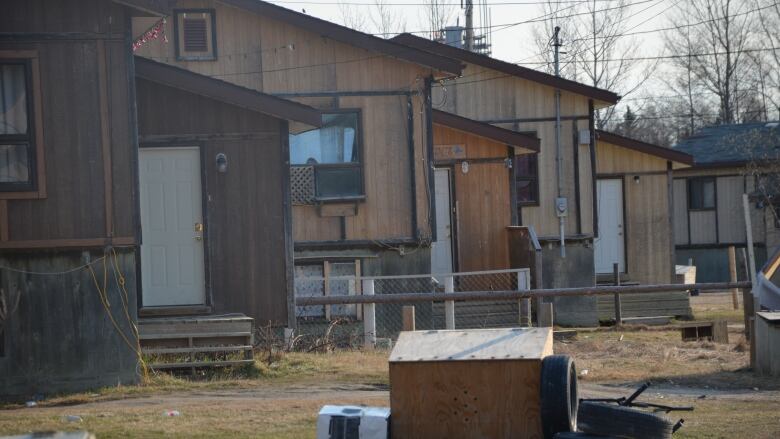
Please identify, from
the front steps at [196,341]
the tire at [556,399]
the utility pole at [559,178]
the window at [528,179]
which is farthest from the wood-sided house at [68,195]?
the utility pole at [559,178]

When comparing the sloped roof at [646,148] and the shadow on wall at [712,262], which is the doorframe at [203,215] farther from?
the shadow on wall at [712,262]

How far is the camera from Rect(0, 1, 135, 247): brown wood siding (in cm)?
1262

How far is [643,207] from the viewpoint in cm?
2839

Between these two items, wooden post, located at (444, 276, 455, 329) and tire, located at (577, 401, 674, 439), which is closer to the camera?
tire, located at (577, 401, 674, 439)

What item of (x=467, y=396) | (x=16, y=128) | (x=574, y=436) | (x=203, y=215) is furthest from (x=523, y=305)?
(x=574, y=436)

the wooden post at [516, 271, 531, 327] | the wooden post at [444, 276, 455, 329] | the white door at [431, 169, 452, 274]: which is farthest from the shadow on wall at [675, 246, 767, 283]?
the wooden post at [444, 276, 455, 329]

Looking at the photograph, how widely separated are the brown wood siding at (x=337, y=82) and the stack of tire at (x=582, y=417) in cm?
1077

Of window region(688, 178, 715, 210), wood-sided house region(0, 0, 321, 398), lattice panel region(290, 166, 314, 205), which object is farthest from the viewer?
window region(688, 178, 715, 210)

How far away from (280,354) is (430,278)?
557cm

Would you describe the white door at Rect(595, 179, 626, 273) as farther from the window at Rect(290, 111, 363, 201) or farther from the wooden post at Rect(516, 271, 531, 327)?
the window at Rect(290, 111, 363, 201)

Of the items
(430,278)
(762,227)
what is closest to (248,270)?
(430,278)

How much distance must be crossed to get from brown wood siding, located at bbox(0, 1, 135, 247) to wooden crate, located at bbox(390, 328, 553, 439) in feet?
15.7

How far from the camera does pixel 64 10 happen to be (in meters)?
12.7

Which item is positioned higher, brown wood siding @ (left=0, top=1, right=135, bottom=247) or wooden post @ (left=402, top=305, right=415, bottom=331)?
brown wood siding @ (left=0, top=1, right=135, bottom=247)
